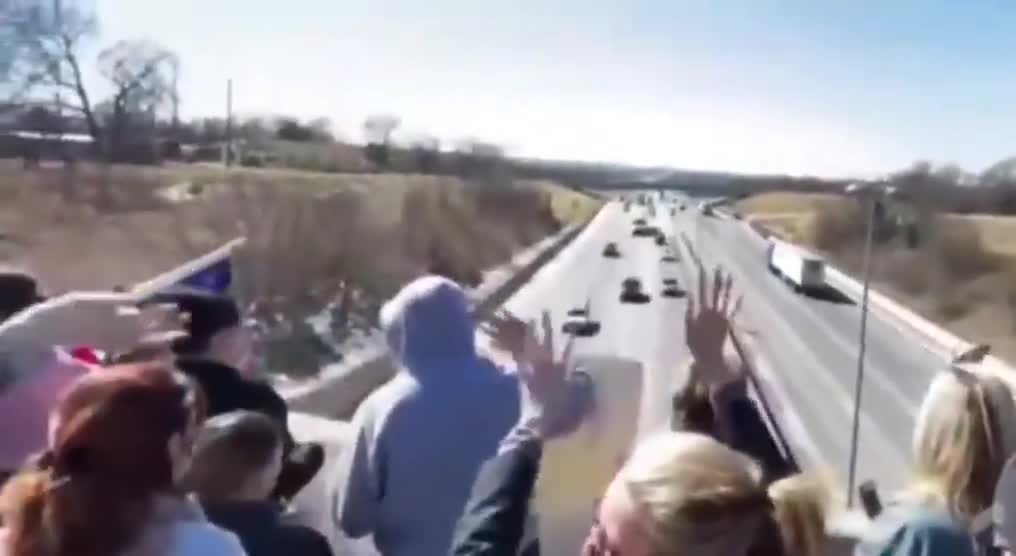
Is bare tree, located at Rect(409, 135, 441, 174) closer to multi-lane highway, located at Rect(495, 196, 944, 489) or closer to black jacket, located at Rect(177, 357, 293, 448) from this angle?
multi-lane highway, located at Rect(495, 196, 944, 489)

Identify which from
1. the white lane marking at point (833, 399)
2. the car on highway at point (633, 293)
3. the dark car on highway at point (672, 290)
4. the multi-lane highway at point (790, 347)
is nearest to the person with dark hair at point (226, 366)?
the multi-lane highway at point (790, 347)

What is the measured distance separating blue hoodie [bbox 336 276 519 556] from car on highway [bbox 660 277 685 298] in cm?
2844

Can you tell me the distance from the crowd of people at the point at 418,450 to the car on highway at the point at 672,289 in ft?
93.3

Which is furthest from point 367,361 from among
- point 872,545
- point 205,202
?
point 872,545

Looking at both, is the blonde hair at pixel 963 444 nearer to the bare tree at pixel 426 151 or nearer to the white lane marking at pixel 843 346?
the white lane marking at pixel 843 346

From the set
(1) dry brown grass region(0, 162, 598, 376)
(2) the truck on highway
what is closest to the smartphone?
(1) dry brown grass region(0, 162, 598, 376)

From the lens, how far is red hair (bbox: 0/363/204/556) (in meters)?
1.31

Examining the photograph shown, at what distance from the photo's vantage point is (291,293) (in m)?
14.9

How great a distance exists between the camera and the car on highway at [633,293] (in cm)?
2997

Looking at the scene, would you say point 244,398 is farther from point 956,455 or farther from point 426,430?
point 956,455

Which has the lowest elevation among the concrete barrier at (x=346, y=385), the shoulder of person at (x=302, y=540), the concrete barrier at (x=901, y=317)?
the concrete barrier at (x=901, y=317)

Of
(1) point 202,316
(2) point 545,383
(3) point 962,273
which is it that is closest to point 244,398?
(1) point 202,316

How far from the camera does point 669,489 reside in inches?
50.1

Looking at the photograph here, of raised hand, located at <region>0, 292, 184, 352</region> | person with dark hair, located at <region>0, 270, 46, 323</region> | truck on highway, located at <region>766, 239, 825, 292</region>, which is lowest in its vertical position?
truck on highway, located at <region>766, 239, 825, 292</region>
